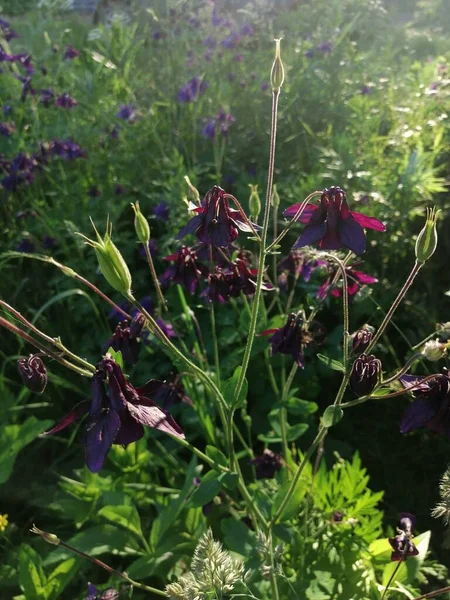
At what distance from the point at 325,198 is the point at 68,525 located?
5.45 feet

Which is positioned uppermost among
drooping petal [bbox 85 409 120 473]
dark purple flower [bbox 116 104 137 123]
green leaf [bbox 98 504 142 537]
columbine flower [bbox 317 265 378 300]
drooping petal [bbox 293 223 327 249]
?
drooping petal [bbox 293 223 327 249]

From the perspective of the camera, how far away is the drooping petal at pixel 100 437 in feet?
2.68

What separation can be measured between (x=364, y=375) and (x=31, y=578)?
1.18 m

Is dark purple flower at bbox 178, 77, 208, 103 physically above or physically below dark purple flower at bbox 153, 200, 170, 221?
above

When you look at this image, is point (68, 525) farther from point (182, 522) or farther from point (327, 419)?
point (327, 419)

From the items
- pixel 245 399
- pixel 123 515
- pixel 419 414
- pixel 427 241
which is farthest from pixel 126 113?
pixel 419 414

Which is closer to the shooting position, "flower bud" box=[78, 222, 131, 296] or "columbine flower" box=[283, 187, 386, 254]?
"flower bud" box=[78, 222, 131, 296]

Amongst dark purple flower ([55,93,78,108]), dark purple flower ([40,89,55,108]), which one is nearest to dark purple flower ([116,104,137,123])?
dark purple flower ([55,93,78,108])

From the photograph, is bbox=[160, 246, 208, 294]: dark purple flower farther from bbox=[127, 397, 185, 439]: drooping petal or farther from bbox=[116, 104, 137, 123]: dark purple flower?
bbox=[116, 104, 137, 123]: dark purple flower

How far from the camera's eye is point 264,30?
4.70 m

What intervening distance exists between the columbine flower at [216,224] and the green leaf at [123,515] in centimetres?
88

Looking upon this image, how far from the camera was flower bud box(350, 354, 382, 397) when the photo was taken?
968 millimetres

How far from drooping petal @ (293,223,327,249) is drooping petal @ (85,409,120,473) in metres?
0.45

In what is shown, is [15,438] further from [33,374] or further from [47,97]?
[47,97]
